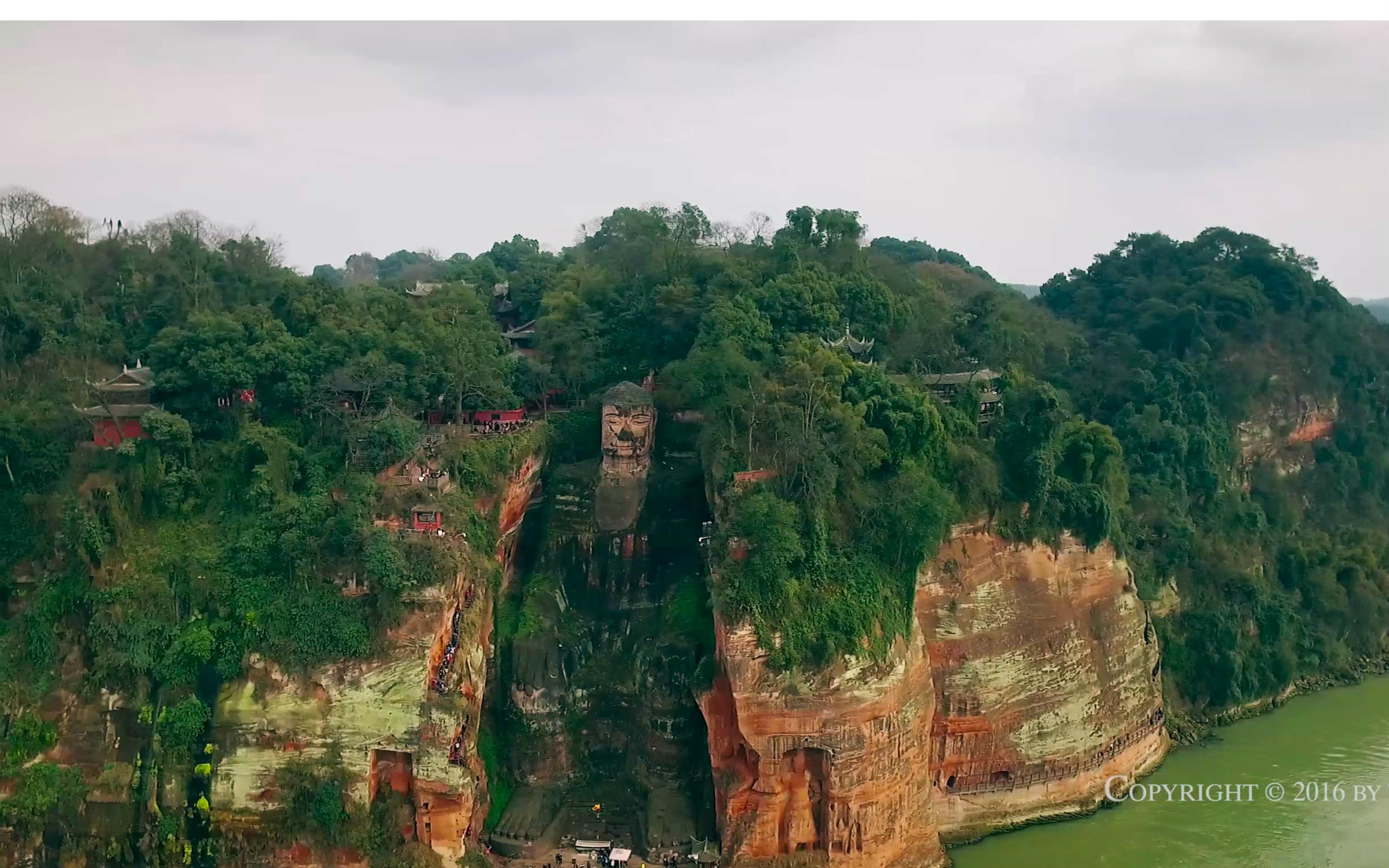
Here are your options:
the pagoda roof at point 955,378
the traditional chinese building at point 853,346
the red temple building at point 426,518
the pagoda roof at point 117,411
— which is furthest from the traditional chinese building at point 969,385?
the pagoda roof at point 117,411

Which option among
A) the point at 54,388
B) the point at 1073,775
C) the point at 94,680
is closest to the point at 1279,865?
the point at 1073,775

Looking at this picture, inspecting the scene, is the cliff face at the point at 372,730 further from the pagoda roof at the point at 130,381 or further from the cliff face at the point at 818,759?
the pagoda roof at the point at 130,381

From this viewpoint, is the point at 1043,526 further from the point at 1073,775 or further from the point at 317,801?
the point at 317,801

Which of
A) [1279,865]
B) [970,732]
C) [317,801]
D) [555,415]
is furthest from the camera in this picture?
[555,415]

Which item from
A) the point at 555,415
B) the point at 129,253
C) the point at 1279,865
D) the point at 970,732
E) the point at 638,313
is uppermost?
the point at 129,253

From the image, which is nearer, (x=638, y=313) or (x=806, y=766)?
(x=806, y=766)

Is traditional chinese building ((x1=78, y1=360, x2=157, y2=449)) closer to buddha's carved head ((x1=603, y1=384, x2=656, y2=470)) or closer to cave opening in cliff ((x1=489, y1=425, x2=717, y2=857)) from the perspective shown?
cave opening in cliff ((x1=489, y1=425, x2=717, y2=857))

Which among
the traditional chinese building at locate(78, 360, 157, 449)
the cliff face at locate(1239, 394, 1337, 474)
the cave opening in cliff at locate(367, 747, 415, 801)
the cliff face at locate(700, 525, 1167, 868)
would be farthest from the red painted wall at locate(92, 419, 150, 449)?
the cliff face at locate(1239, 394, 1337, 474)

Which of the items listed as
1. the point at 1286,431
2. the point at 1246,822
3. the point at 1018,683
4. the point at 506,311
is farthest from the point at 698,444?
the point at 1286,431
